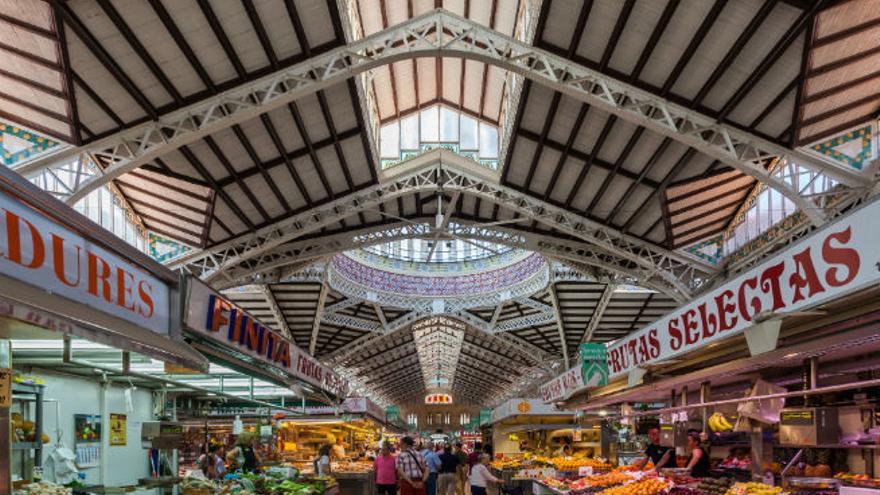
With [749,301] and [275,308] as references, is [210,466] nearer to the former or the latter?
[749,301]

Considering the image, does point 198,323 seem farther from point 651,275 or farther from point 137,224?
point 651,275

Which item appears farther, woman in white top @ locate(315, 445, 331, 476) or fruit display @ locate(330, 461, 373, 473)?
fruit display @ locate(330, 461, 373, 473)

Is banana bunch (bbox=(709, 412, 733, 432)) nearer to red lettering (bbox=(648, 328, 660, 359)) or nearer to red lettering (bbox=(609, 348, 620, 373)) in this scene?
red lettering (bbox=(648, 328, 660, 359))

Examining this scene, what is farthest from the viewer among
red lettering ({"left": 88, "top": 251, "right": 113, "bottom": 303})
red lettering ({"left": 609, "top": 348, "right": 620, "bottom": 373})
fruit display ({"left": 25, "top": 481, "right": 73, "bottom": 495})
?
red lettering ({"left": 609, "top": 348, "right": 620, "bottom": 373})

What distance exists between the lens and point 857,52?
37.6 feet

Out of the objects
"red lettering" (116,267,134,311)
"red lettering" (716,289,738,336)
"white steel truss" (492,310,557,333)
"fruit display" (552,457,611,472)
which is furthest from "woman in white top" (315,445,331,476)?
"white steel truss" (492,310,557,333)

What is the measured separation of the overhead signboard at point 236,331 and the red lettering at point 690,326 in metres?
4.03

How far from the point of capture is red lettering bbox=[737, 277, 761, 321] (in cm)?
547

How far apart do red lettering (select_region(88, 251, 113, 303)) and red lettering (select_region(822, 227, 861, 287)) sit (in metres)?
3.83

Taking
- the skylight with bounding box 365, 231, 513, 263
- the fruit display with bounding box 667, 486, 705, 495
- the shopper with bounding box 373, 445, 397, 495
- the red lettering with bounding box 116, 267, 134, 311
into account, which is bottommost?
the shopper with bounding box 373, 445, 397, 495

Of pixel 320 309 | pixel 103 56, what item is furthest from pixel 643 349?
pixel 320 309

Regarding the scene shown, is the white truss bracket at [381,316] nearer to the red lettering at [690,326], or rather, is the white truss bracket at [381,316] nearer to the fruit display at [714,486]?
the fruit display at [714,486]

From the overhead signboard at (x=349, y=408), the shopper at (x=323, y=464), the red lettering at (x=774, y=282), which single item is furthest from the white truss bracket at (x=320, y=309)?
the red lettering at (x=774, y=282)

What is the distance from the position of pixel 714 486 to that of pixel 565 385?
309 inches
